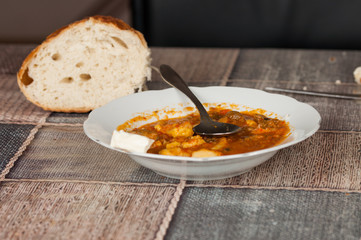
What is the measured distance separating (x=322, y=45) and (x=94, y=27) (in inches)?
85.3

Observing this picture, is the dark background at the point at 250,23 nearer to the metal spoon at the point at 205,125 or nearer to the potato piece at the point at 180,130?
the metal spoon at the point at 205,125

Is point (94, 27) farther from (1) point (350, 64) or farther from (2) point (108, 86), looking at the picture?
(1) point (350, 64)

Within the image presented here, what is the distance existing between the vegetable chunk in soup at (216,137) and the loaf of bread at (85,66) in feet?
1.61

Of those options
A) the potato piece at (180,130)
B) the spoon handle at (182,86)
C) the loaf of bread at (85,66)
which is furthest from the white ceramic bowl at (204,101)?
the loaf of bread at (85,66)

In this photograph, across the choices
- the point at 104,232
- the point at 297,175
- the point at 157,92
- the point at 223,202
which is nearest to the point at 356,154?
the point at 297,175

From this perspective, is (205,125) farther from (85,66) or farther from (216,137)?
(85,66)

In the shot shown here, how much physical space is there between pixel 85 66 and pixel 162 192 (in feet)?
2.88

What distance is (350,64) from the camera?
244cm

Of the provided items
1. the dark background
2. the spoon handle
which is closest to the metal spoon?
the spoon handle

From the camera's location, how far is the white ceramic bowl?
4.03 ft

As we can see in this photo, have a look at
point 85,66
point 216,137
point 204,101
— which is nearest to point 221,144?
point 216,137

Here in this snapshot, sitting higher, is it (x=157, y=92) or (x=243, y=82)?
(x=157, y=92)

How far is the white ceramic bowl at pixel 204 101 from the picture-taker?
123 cm

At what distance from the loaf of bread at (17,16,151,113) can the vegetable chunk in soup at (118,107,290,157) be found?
491 millimetres
